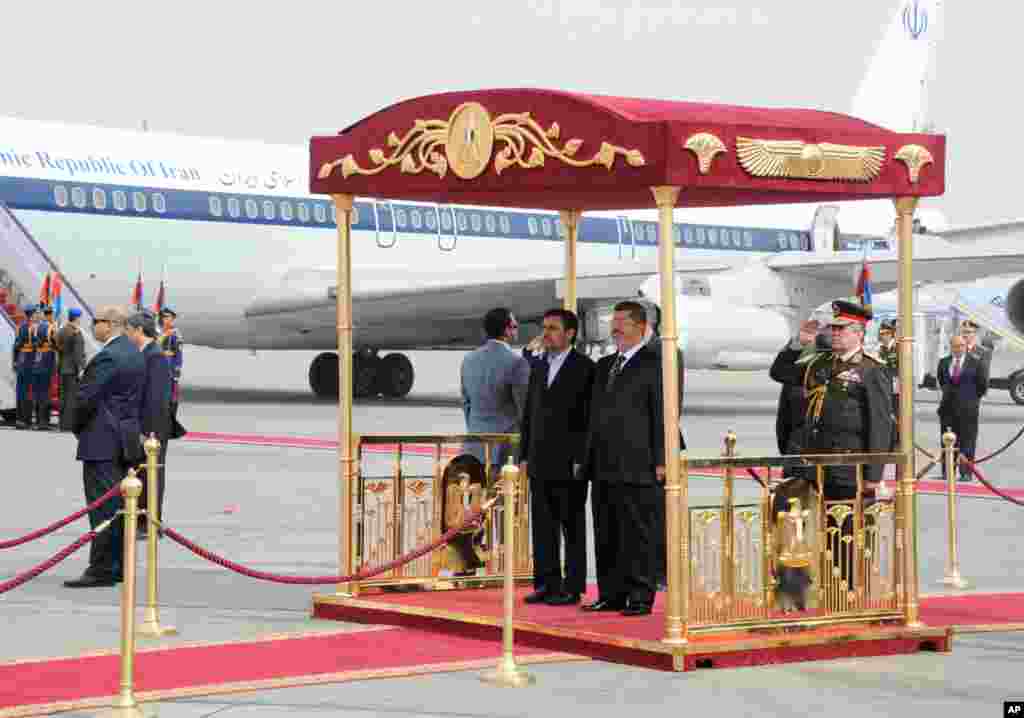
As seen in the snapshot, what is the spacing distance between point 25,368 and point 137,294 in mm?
2809

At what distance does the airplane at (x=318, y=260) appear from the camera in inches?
1069

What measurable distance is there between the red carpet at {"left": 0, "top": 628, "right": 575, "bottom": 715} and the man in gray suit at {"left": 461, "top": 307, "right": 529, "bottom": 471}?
2197 mm

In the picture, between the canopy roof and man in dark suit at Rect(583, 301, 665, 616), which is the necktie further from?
the canopy roof

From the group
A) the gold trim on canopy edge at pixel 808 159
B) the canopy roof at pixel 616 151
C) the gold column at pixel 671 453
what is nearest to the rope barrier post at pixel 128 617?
the gold column at pixel 671 453

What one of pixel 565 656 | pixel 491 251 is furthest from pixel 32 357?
pixel 565 656

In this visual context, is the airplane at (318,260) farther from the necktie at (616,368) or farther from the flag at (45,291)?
the necktie at (616,368)

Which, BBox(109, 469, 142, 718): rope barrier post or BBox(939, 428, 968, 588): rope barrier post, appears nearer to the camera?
BBox(109, 469, 142, 718): rope barrier post

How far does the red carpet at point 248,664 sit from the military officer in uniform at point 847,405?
201cm

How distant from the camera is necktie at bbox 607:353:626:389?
10422 millimetres

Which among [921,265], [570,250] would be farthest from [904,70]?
[570,250]

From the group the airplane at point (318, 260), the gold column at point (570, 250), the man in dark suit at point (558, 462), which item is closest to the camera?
the man in dark suit at point (558, 462)

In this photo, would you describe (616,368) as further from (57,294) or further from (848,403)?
(57,294)

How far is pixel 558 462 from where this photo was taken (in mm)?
10844

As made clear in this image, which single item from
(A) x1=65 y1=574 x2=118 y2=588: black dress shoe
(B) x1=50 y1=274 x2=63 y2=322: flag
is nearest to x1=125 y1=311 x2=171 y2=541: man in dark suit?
(A) x1=65 y1=574 x2=118 y2=588: black dress shoe
